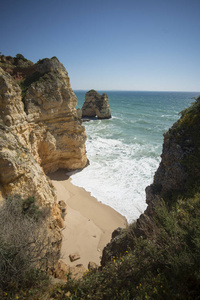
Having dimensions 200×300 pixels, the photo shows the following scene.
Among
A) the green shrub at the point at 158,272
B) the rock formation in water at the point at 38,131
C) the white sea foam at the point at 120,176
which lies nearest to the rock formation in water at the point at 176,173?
the green shrub at the point at 158,272

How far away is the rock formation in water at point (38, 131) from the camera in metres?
6.57

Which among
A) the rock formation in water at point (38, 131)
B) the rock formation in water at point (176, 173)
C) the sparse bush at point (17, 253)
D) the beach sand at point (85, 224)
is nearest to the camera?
the sparse bush at point (17, 253)

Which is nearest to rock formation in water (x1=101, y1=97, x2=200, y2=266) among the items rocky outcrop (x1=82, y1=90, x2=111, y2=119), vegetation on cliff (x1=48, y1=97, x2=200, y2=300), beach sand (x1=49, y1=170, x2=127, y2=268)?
Result: vegetation on cliff (x1=48, y1=97, x2=200, y2=300)

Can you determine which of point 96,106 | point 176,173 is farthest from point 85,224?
point 96,106

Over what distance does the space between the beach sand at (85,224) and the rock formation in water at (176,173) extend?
1396 millimetres

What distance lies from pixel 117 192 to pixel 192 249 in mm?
10059

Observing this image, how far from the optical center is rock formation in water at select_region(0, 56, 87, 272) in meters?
6.57

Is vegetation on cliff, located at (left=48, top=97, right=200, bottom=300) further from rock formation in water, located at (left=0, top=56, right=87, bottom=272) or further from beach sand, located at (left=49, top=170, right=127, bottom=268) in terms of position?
rock formation in water, located at (left=0, top=56, right=87, bottom=272)

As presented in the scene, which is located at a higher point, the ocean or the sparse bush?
the sparse bush

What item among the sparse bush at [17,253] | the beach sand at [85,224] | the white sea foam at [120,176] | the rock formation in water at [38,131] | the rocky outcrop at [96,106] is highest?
the rocky outcrop at [96,106]

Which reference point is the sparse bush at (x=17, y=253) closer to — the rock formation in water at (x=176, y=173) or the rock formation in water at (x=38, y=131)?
the rock formation in water at (x=38, y=131)

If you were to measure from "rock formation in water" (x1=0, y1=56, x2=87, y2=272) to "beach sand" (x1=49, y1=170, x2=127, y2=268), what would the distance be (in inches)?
49.6

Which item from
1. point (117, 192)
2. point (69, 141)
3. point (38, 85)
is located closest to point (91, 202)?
point (117, 192)

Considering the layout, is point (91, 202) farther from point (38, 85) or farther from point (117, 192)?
point (38, 85)
